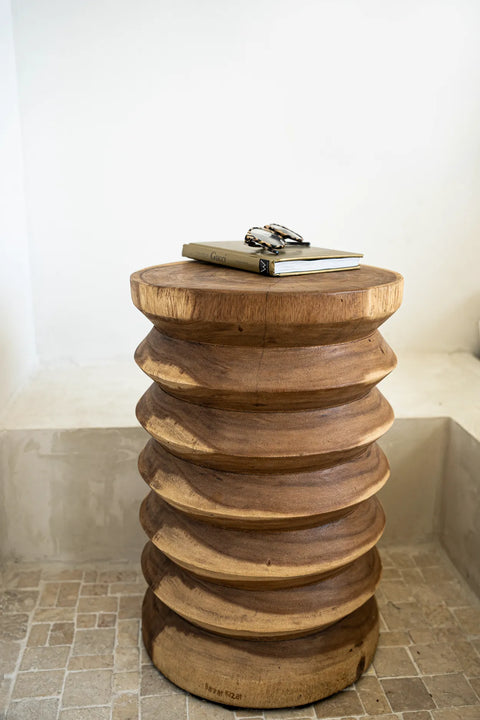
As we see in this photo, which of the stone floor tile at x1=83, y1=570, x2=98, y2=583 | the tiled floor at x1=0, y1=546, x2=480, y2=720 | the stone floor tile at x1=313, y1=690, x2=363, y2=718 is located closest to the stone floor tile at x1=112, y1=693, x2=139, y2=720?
the tiled floor at x1=0, y1=546, x2=480, y2=720

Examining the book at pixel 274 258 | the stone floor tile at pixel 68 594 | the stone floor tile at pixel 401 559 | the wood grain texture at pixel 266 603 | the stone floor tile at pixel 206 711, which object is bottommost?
the stone floor tile at pixel 68 594

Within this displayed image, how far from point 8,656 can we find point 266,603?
0.78 m

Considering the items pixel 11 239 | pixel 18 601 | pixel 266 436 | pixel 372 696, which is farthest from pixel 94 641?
pixel 11 239

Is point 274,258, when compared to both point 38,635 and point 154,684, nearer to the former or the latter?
point 154,684

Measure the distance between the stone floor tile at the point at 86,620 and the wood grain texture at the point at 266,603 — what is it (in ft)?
1.33

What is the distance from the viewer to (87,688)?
5.67 feet

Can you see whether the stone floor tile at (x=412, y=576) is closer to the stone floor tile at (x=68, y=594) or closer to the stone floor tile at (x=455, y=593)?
the stone floor tile at (x=455, y=593)

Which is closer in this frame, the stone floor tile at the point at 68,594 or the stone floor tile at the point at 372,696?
the stone floor tile at the point at 372,696

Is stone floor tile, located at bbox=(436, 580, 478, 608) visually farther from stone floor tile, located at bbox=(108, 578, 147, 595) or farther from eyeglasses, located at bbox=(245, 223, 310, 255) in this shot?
eyeglasses, located at bbox=(245, 223, 310, 255)

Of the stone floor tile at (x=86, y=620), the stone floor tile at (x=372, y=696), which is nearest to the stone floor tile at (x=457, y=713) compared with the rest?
the stone floor tile at (x=372, y=696)

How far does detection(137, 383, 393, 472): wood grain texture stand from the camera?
4.75 feet

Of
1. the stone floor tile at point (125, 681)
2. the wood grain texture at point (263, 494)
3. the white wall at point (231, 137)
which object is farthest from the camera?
the white wall at point (231, 137)

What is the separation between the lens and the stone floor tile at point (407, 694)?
1682 mm

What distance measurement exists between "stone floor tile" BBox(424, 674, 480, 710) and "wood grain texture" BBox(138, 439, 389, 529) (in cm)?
60
